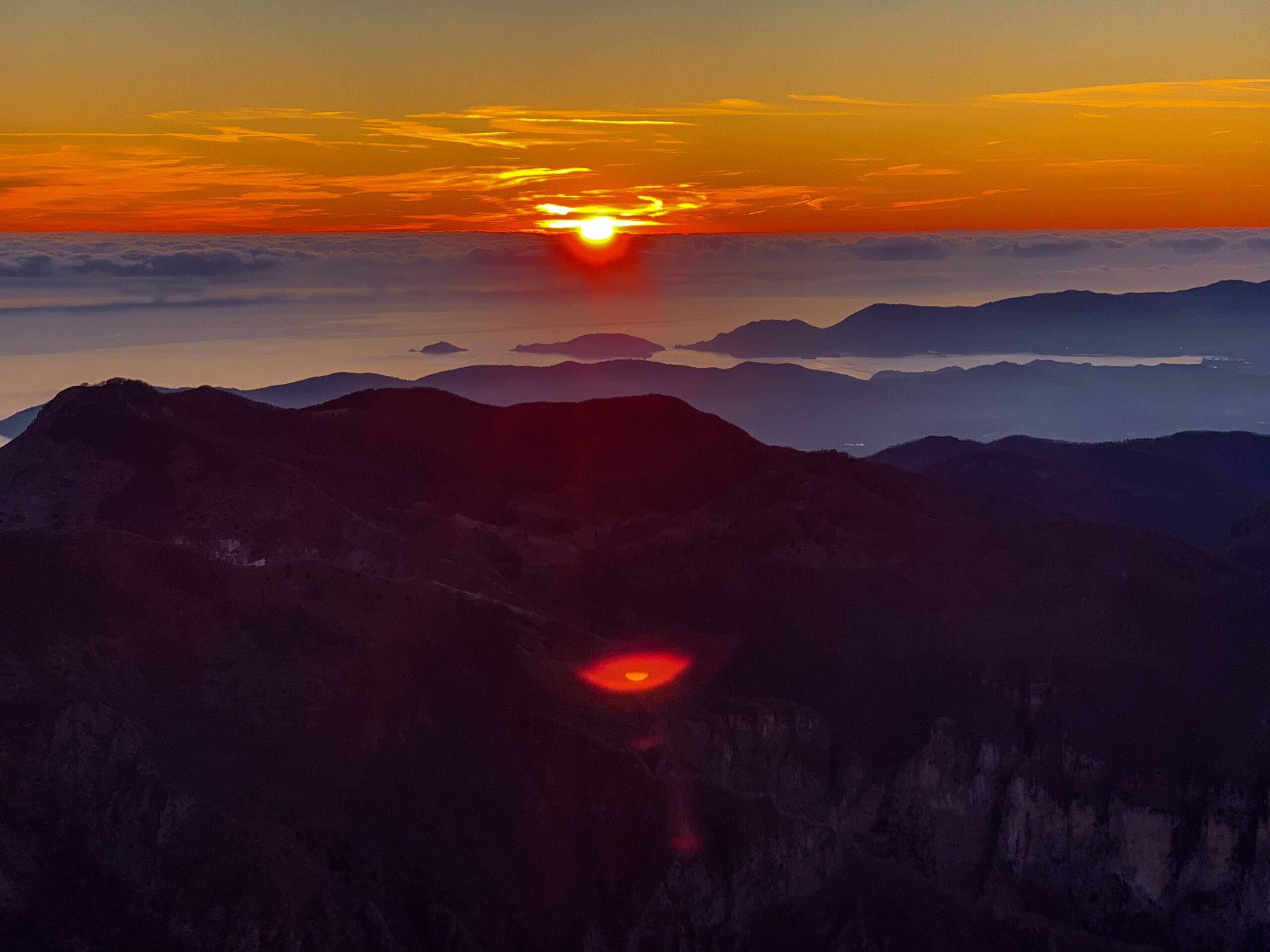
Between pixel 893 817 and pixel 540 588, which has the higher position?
pixel 540 588

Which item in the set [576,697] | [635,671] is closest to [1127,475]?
[635,671]

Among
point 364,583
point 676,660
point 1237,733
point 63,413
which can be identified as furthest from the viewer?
point 63,413

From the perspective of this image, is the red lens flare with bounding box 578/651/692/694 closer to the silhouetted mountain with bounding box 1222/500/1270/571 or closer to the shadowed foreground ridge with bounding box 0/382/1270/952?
the shadowed foreground ridge with bounding box 0/382/1270/952

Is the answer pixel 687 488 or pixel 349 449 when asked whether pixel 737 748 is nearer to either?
pixel 687 488

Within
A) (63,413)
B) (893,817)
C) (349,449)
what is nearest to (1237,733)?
(893,817)

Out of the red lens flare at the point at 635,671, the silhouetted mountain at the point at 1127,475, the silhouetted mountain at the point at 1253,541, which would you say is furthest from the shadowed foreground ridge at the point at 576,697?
the silhouetted mountain at the point at 1127,475

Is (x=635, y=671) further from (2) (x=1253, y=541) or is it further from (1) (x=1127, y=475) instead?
(1) (x=1127, y=475)
